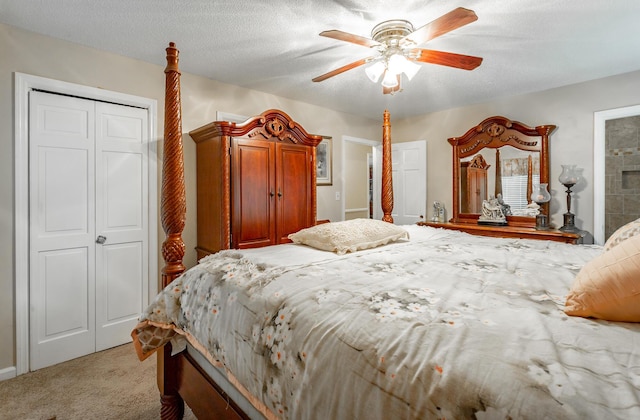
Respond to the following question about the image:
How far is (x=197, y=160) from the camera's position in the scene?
3186 millimetres

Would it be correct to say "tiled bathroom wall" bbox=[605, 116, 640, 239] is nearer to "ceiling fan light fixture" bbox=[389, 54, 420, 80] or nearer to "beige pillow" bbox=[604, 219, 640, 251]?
"beige pillow" bbox=[604, 219, 640, 251]

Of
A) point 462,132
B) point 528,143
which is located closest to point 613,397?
point 528,143

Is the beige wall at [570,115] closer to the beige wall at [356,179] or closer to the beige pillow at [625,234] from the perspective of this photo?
the beige wall at [356,179]

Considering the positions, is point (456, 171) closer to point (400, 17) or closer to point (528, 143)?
point (528, 143)

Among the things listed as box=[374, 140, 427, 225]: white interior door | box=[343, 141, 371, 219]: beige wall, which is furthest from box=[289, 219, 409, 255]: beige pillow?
box=[343, 141, 371, 219]: beige wall

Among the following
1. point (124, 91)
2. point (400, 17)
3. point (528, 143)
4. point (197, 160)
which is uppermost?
point (400, 17)

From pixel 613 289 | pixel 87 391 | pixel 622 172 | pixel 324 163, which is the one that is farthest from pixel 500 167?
pixel 87 391

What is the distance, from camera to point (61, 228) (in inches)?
98.0

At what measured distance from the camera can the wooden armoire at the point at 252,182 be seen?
2836mm

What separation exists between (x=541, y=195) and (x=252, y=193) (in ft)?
10.2

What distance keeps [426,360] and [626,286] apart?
553 millimetres

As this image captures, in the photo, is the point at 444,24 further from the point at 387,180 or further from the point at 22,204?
the point at 22,204

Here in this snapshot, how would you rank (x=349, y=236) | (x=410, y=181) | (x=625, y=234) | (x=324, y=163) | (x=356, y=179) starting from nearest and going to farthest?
(x=625, y=234) < (x=349, y=236) < (x=324, y=163) < (x=410, y=181) < (x=356, y=179)

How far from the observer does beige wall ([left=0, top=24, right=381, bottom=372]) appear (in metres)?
2.25
